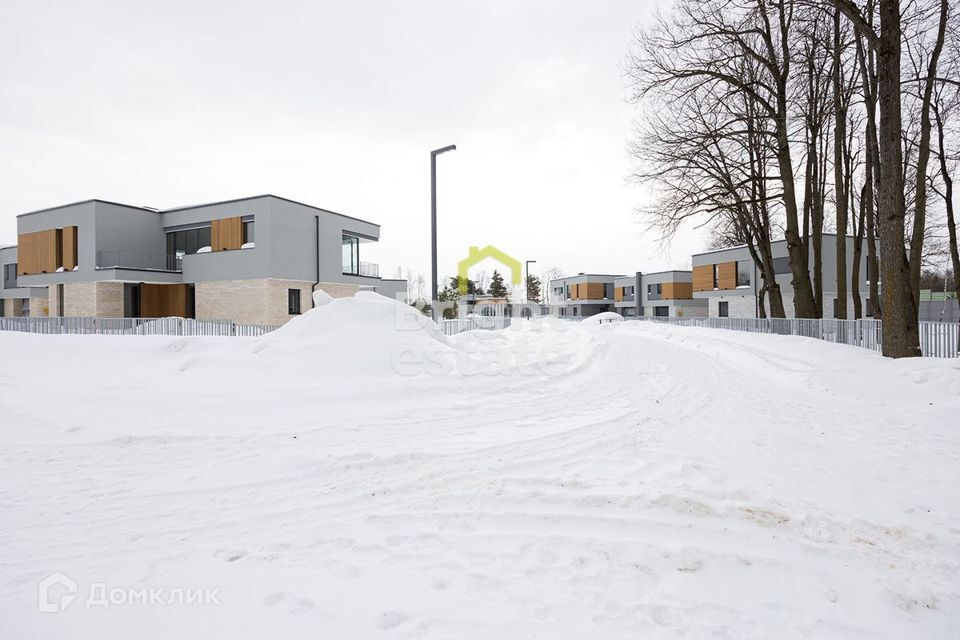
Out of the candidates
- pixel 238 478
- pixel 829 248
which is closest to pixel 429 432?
pixel 238 478

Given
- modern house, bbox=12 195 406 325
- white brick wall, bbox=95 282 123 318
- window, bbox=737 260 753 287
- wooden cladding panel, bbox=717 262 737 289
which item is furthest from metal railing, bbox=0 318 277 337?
wooden cladding panel, bbox=717 262 737 289

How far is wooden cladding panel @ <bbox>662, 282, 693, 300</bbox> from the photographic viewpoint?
6109cm

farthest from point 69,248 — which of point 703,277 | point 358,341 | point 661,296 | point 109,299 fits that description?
point 661,296

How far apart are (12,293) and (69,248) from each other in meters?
16.2

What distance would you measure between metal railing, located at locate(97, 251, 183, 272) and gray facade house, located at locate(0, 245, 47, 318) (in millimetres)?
14637

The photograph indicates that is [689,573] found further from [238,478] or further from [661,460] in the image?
[238,478]

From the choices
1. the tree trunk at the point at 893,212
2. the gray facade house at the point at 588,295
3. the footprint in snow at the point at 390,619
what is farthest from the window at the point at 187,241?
the gray facade house at the point at 588,295

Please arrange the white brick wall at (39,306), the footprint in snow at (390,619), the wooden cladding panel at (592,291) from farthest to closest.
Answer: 1. the wooden cladding panel at (592,291)
2. the white brick wall at (39,306)
3. the footprint in snow at (390,619)

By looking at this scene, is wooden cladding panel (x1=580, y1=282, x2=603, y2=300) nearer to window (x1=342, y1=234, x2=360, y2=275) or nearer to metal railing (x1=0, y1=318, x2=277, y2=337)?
window (x1=342, y1=234, x2=360, y2=275)

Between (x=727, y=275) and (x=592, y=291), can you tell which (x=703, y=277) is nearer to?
(x=727, y=275)

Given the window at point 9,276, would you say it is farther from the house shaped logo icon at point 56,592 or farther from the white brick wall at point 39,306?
the house shaped logo icon at point 56,592

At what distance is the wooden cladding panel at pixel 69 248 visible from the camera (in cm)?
2816

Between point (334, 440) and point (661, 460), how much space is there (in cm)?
376

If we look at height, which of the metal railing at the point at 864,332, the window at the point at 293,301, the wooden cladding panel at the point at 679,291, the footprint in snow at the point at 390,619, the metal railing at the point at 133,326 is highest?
the wooden cladding panel at the point at 679,291
